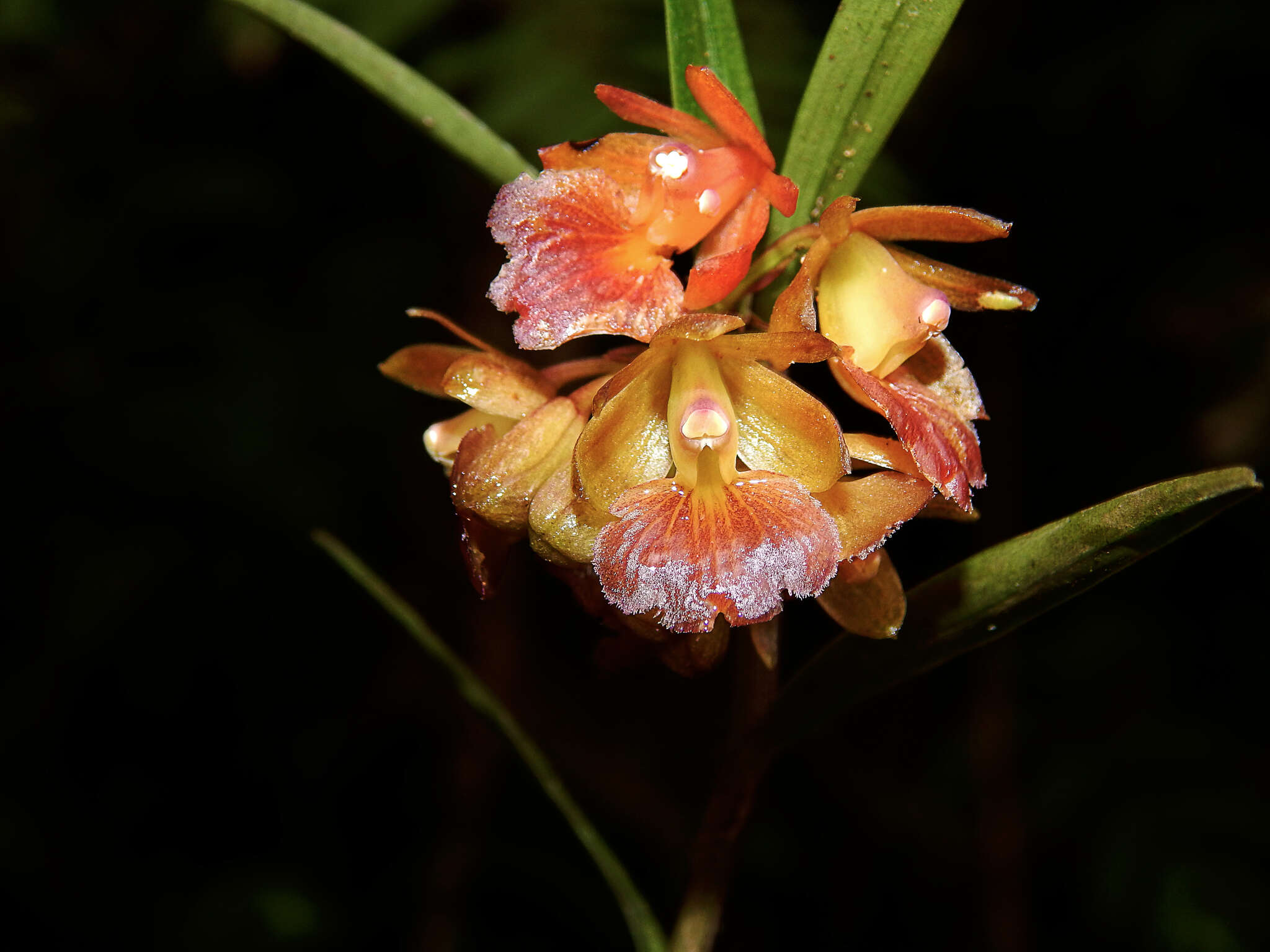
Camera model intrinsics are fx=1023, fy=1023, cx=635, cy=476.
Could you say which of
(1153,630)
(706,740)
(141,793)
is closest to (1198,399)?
(1153,630)

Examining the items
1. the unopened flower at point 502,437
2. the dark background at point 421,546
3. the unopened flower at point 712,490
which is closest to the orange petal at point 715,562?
the unopened flower at point 712,490

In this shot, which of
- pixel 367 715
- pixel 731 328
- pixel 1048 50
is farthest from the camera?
pixel 367 715

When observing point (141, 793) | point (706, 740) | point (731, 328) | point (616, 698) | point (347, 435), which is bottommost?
point (706, 740)

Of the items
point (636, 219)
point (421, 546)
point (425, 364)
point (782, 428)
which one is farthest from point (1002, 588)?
point (421, 546)

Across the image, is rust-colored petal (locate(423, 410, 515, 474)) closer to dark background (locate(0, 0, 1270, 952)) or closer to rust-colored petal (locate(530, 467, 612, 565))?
rust-colored petal (locate(530, 467, 612, 565))

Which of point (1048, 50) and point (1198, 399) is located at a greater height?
point (1048, 50)

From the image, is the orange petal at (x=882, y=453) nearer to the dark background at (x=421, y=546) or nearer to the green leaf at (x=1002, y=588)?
the green leaf at (x=1002, y=588)

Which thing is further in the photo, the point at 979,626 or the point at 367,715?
the point at 367,715

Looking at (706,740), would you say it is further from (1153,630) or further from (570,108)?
(570,108)
